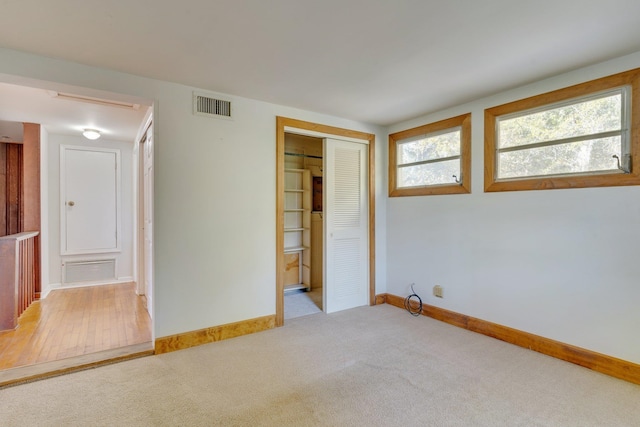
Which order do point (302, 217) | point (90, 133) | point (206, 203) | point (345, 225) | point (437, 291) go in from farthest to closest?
1. point (302, 217)
2. point (90, 133)
3. point (345, 225)
4. point (437, 291)
5. point (206, 203)

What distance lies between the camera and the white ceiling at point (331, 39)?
5.60 ft

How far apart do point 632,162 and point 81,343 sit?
4.87 metres

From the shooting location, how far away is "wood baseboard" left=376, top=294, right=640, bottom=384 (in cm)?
226

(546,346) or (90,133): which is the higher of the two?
(90,133)

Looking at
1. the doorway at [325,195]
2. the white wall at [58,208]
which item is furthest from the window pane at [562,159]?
the white wall at [58,208]

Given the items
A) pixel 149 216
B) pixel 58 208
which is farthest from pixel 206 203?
pixel 58 208

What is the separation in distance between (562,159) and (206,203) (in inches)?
128

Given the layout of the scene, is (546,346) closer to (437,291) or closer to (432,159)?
(437,291)

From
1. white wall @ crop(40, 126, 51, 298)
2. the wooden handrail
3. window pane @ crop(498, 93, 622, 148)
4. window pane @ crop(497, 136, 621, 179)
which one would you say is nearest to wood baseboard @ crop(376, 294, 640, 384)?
window pane @ crop(497, 136, 621, 179)

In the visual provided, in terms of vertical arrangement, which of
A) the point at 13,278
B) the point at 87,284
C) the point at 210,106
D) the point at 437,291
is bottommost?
the point at 87,284

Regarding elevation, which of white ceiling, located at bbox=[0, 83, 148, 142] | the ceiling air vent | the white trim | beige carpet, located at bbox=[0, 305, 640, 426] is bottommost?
beige carpet, located at bbox=[0, 305, 640, 426]

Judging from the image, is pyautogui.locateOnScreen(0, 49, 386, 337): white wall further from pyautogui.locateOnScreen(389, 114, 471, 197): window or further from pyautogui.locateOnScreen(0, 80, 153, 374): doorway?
pyautogui.locateOnScreen(389, 114, 471, 197): window

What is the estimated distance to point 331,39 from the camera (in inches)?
79.6

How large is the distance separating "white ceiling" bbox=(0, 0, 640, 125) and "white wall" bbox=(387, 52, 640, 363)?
0.61 meters
